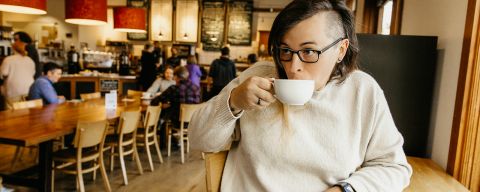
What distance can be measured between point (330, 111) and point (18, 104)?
394 centimetres

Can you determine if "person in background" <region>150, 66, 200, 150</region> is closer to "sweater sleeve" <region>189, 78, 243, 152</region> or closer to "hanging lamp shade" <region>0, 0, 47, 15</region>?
"hanging lamp shade" <region>0, 0, 47, 15</region>

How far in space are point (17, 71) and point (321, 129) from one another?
574 cm

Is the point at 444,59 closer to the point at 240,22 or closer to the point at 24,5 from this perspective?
the point at 24,5

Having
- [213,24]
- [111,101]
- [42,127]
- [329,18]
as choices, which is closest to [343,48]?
[329,18]

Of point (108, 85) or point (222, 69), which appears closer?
point (222, 69)

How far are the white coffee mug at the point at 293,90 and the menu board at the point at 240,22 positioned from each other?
390 inches

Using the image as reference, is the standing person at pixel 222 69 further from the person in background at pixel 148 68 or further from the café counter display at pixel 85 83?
the café counter display at pixel 85 83

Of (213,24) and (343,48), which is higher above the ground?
(213,24)

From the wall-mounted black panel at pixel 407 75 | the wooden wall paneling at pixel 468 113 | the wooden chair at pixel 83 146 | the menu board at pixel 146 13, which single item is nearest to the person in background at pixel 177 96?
A: the wooden chair at pixel 83 146

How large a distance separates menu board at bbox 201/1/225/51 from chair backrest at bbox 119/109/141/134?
288 inches

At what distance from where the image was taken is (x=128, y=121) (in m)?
3.65

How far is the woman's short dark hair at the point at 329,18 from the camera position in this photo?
0.98m

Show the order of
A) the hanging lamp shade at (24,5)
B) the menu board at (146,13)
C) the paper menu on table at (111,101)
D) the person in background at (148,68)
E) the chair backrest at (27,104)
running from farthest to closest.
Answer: the menu board at (146,13) → the person in background at (148,68) → the paper menu on table at (111,101) → the chair backrest at (27,104) → the hanging lamp shade at (24,5)

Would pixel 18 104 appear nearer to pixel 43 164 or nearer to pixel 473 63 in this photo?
pixel 43 164
